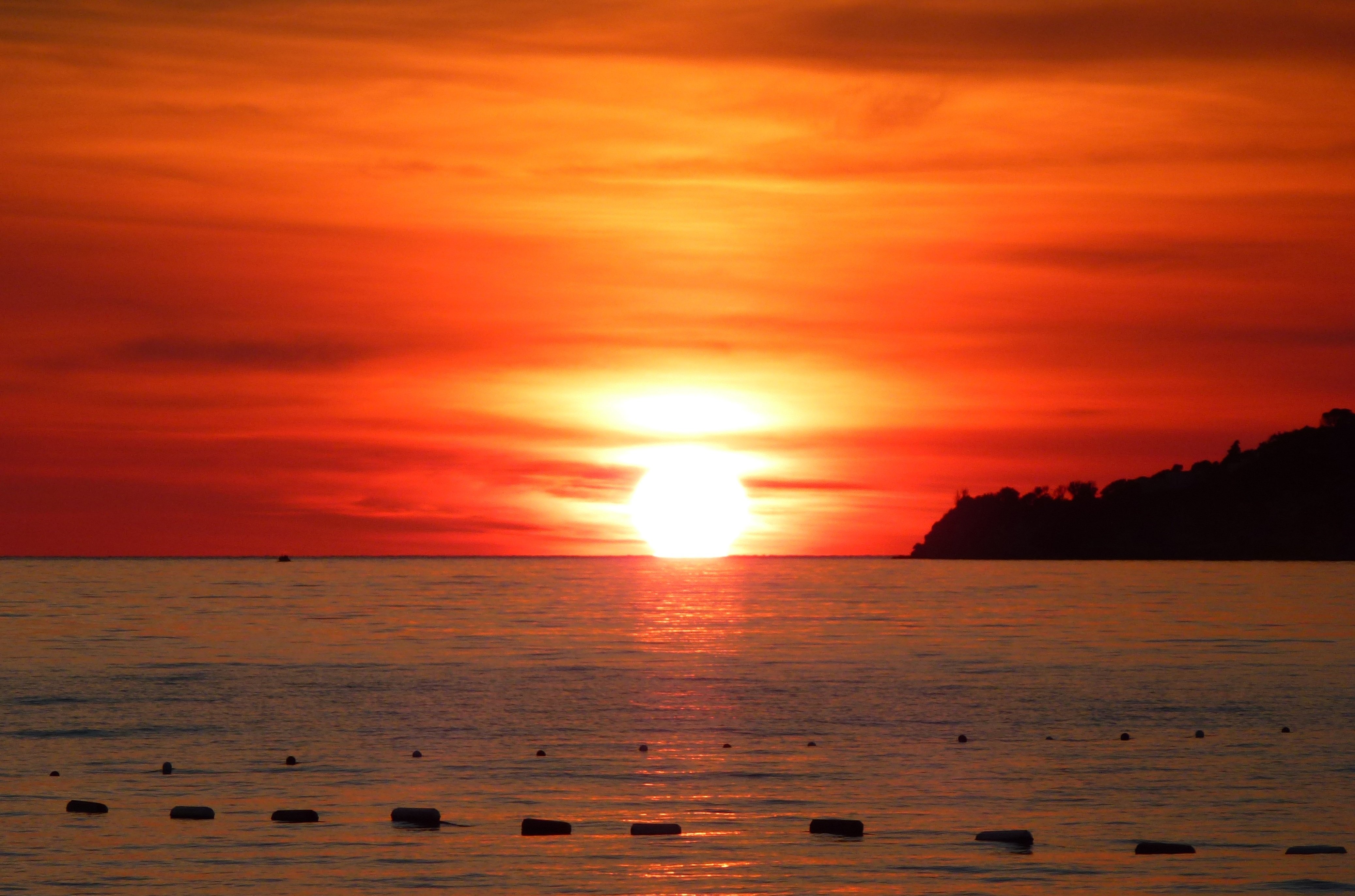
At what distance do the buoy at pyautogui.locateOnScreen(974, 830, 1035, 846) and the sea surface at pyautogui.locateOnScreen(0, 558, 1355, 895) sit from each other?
1.22 ft

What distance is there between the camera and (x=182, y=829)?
31.0m

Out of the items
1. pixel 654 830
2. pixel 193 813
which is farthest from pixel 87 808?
pixel 654 830

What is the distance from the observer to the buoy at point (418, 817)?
31.3 m

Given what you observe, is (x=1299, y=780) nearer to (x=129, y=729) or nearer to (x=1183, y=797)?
(x=1183, y=797)

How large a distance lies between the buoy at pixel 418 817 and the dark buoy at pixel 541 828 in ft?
6.64

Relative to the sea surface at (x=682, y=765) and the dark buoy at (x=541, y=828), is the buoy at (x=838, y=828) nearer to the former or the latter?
the sea surface at (x=682, y=765)

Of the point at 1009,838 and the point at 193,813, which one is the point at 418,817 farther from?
the point at 1009,838

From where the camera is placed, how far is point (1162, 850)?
28516 millimetres

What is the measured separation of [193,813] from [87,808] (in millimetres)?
2589

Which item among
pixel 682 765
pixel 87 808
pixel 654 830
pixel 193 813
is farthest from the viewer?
pixel 682 765

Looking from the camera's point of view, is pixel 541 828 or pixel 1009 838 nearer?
pixel 1009 838

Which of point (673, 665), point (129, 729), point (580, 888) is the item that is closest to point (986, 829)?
point (580, 888)

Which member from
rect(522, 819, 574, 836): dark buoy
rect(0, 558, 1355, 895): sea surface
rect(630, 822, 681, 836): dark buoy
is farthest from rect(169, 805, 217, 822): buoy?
rect(630, 822, 681, 836): dark buoy

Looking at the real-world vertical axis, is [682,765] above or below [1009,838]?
above
